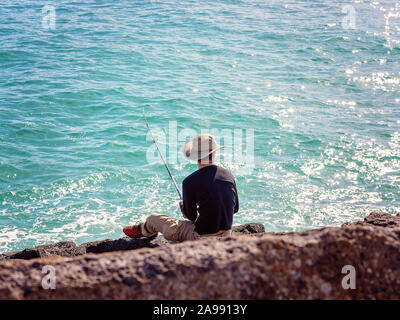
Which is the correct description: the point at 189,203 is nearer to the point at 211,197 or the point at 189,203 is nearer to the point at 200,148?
the point at 211,197

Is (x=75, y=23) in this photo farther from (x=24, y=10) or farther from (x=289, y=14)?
(x=289, y=14)

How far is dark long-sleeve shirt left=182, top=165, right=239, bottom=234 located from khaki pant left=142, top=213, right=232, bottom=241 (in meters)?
0.14

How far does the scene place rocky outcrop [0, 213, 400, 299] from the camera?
2.54m

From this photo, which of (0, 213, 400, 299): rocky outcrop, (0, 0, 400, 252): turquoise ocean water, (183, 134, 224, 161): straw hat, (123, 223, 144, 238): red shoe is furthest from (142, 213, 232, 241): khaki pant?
(0, 0, 400, 252): turquoise ocean water

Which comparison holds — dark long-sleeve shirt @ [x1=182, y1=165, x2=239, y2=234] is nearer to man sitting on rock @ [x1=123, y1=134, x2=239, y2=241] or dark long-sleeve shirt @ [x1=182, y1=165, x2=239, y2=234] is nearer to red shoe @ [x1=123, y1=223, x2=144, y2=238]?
man sitting on rock @ [x1=123, y1=134, x2=239, y2=241]

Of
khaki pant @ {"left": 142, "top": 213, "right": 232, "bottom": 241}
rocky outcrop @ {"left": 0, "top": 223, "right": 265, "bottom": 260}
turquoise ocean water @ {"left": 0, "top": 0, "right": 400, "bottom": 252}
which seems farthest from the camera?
turquoise ocean water @ {"left": 0, "top": 0, "right": 400, "bottom": 252}

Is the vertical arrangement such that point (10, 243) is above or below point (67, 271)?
below

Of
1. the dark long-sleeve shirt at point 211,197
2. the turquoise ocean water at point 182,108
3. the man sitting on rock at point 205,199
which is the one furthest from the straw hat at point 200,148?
the turquoise ocean water at point 182,108

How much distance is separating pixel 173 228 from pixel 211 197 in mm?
709

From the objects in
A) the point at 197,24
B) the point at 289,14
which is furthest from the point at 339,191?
the point at 289,14

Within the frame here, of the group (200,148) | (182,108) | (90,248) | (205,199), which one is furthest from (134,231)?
(182,108)

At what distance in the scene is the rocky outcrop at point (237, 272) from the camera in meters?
2.54
